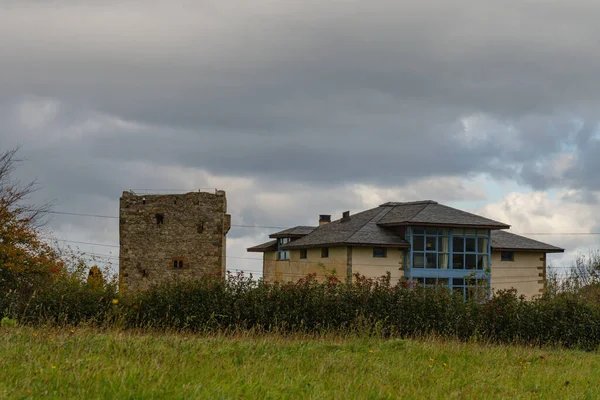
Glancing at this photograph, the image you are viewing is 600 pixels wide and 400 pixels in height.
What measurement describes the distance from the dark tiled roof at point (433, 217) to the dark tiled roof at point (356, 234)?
36.6 inches

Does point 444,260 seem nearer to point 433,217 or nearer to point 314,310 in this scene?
point 433,217

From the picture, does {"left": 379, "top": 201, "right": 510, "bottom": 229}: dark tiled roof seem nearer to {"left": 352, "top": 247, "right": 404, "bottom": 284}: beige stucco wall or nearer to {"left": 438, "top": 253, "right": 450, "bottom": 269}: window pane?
{"left": 352, "top": 247, "right": 404, "bottom": 284}: beige stucco wall

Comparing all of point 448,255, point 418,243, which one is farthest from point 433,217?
point 448,255

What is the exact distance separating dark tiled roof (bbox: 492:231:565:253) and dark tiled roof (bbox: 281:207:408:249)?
765 centimetres

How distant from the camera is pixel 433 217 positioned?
4266cm

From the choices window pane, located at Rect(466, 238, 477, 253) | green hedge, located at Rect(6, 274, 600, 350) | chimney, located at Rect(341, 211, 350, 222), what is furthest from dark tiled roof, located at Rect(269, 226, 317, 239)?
green hedge, located at Rect(6, 274, 600, 350)

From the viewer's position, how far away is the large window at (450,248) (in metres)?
42.3

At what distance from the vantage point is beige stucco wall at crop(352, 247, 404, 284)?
40.7 m

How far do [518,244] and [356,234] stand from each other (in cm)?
1235

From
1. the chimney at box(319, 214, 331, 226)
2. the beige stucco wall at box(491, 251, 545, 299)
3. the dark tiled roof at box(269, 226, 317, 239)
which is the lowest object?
the beige stucco wall at box(491, 251, 545, 299)

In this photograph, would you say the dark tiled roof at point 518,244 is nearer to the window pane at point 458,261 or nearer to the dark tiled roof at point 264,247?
the window pane at point 458,261

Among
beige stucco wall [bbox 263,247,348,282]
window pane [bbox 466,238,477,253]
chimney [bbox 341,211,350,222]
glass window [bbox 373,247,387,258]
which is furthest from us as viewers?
chimney [bbox 341,211,350,222]

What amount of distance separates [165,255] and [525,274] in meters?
23.8

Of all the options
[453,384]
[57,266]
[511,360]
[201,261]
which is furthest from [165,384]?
[201,261]
